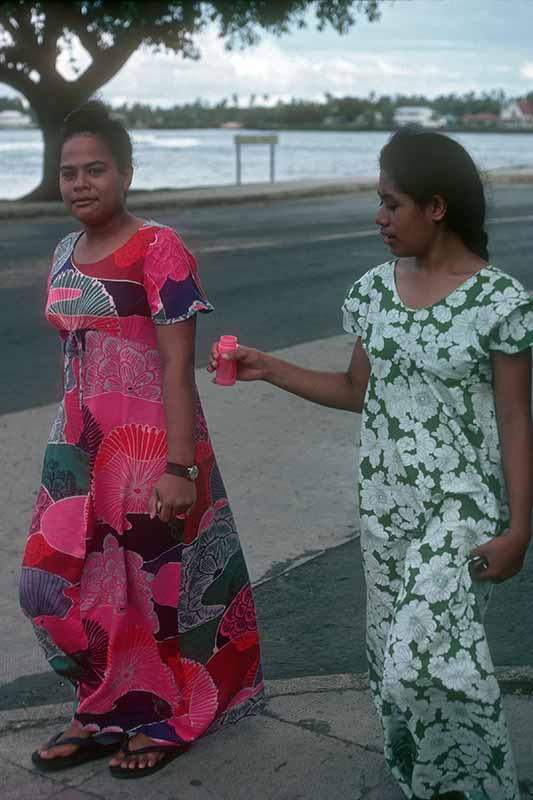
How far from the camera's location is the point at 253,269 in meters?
13.3

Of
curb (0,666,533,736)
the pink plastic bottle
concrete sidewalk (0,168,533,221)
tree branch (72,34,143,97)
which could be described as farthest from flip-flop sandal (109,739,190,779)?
tree branch (72,34,143,97)

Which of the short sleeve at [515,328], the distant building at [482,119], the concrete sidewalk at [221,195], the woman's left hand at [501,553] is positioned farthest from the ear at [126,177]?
the distant building at [482,119]

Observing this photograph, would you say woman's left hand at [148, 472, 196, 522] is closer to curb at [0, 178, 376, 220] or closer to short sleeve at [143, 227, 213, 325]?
short sleeve at [143, 227, 213, 325]

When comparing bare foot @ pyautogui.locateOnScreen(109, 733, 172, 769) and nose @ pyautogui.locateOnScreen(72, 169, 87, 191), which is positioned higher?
nose @ pyautogui.locateOnScreen(72, 169, 87, 191)

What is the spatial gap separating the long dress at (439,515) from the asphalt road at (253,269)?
382 mm

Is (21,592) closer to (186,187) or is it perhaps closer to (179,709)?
(179,709)

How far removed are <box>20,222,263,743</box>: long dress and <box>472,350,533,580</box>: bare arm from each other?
0.77 m

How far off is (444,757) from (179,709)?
31.0 inches

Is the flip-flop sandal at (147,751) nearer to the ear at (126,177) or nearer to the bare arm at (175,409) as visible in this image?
the bare arm at (175,409)

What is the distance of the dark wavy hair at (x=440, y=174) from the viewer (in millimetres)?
2674

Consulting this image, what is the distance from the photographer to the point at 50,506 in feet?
10.1

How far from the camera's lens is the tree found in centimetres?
2392

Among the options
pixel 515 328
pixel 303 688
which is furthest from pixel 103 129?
pixel 303 688

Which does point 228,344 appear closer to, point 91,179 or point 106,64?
point 91,179
